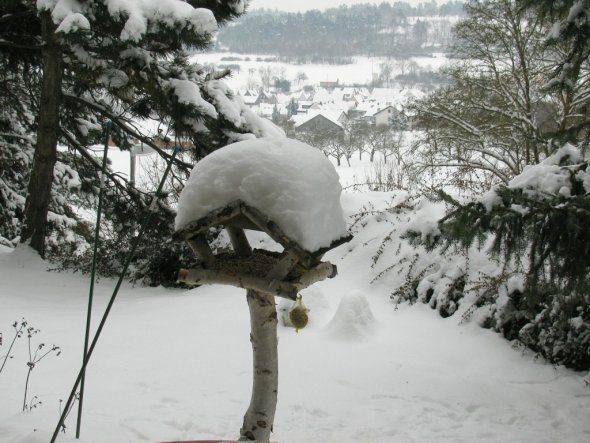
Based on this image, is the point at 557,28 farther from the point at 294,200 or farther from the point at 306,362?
the point at 306,362

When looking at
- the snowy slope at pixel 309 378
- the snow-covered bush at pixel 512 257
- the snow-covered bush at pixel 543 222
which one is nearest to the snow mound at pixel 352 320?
the snowy slope at pixel 309 378

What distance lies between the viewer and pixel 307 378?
391 centimetres

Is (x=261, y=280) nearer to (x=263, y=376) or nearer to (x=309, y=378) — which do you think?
(x=263, y=376)

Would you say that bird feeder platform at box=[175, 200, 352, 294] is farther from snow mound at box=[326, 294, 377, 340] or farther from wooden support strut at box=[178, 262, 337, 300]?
snow mound at box=[326, 294, 377, 340]

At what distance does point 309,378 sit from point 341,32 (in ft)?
160

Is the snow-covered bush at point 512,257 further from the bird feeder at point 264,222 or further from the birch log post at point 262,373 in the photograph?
the birch log post at point 262,373

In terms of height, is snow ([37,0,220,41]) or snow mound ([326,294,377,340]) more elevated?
snow ([37,0,220,41])

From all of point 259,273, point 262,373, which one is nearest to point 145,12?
point 259,273

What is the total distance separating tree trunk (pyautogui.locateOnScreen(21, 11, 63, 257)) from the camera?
6.22 metres

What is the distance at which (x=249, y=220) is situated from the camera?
70.4 inches

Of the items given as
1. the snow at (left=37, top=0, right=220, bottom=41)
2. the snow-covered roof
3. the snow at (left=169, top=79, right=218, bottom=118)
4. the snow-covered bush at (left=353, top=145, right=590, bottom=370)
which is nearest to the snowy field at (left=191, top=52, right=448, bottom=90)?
the snow-covered roof

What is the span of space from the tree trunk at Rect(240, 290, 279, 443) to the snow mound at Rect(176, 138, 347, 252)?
1.22 ft

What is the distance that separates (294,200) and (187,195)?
40 centimetres

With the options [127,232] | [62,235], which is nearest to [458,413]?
[127,232]
